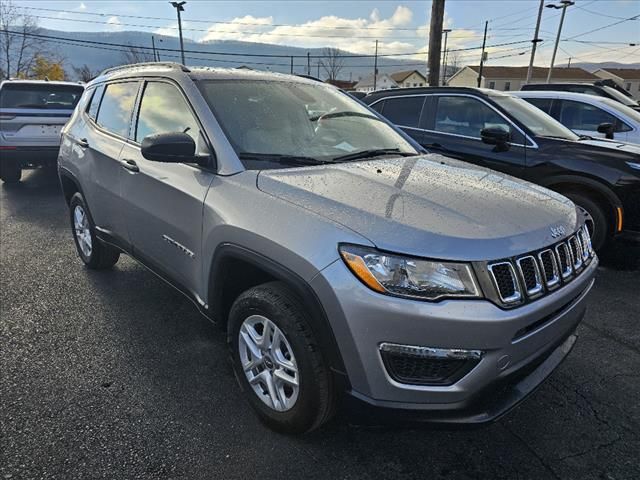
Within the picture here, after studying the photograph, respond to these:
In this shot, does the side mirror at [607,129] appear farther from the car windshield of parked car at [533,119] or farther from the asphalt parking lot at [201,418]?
the asphalt parking lot at [201,418]

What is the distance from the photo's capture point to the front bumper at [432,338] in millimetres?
1709

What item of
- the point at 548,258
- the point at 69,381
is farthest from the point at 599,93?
the point at 69,381

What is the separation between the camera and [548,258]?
1996mm

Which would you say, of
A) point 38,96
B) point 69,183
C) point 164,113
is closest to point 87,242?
point 69,183

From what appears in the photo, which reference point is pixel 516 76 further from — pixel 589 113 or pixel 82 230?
pixel 82 230

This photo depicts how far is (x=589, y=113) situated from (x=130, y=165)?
6.97 meters

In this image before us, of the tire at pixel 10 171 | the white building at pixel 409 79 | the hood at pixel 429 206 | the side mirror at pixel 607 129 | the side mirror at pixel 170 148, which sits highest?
the side mirror at pixel 170 148

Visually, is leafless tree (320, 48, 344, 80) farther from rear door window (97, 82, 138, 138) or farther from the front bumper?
the front bumper

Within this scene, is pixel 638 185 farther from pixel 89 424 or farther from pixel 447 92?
pixel 89 424

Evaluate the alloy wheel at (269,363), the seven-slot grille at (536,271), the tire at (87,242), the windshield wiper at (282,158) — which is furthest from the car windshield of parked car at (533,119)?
the tire at (87,242)

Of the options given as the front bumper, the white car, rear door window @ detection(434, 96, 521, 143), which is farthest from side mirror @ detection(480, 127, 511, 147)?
the front bumper

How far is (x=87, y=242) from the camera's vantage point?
4418 mm

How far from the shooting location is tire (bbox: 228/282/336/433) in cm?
197

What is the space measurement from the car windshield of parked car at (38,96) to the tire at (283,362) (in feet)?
26.4
